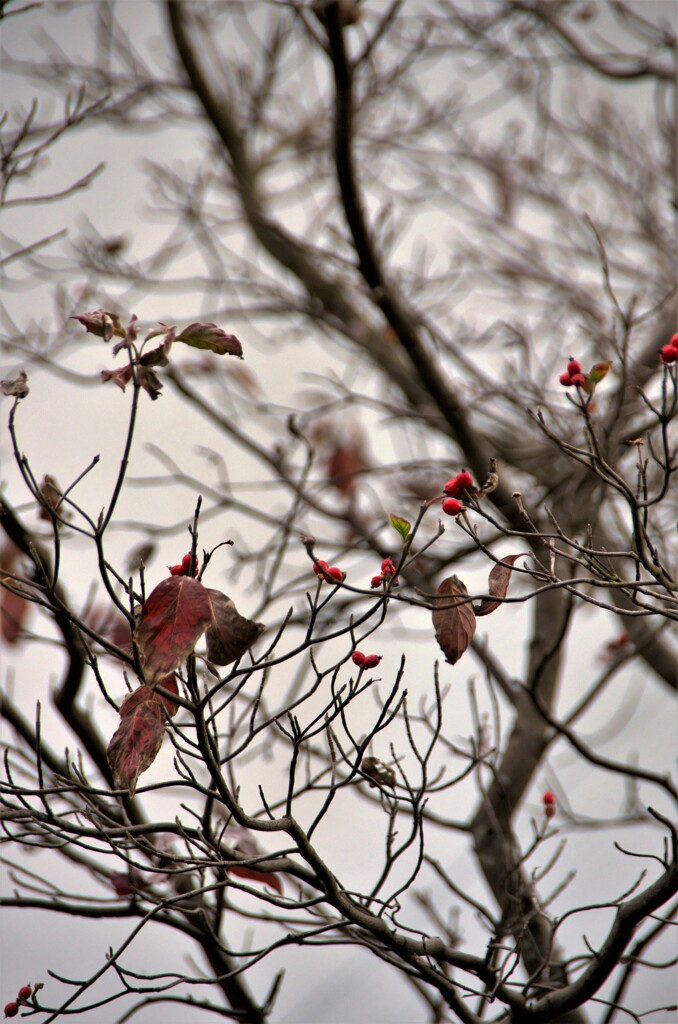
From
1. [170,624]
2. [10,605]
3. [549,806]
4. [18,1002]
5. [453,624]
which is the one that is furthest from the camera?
[10,605]

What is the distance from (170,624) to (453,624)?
1.34ft

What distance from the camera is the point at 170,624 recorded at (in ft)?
3.66

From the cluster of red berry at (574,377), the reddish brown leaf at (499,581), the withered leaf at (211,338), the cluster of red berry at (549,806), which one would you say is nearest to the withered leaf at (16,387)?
the withered leaf at (211,338)

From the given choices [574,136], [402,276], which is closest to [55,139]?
[402,276]

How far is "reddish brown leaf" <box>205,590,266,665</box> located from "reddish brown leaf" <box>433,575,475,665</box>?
10.6 inches

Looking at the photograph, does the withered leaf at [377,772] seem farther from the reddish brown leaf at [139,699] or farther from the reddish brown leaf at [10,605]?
the reddish brown leaf at [10,605]

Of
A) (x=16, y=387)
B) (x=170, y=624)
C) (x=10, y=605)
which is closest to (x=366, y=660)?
(x=170, y=624)

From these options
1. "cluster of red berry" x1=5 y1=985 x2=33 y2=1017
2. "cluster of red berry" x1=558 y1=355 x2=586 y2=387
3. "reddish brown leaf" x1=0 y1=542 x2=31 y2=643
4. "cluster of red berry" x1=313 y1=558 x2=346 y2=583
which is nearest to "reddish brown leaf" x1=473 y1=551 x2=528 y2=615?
"cluster of red berry" x1=313 y1=558 x2=346 y2=583

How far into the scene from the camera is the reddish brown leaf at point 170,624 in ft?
3.59

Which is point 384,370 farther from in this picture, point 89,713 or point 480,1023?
point 480,1023

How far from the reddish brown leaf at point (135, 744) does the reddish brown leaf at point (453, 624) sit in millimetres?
408

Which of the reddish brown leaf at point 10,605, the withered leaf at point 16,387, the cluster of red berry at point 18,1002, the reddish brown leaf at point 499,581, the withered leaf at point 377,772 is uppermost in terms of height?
the reddish brown leaf at point 10,605

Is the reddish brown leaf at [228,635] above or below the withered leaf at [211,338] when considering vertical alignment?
below

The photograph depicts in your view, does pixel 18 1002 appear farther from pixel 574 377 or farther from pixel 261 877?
pixel 574 377
